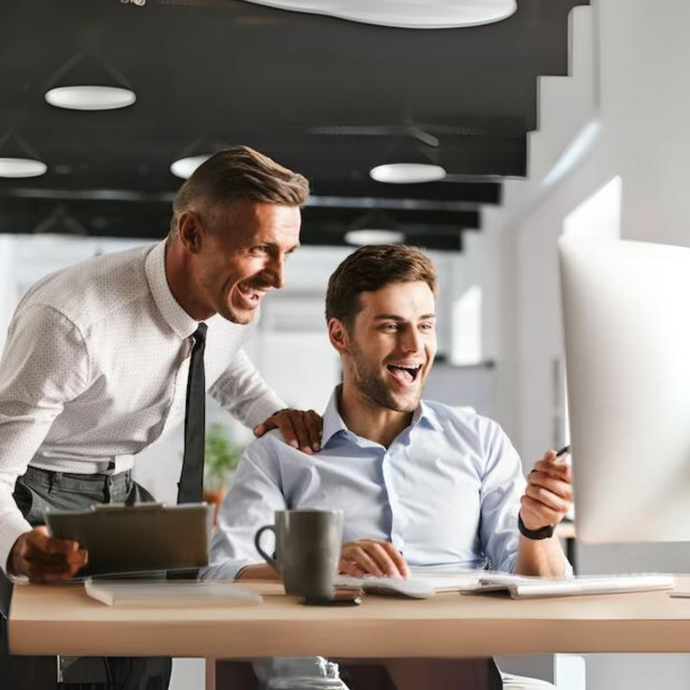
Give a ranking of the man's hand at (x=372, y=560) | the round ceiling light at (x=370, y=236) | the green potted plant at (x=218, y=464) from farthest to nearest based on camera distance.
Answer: the green potted plant at (x=218, y=464) → the round ceiling light at (x=370, y=236) → the man's hand at (x=372, y=560)

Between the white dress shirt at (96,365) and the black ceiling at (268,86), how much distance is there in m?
3.06

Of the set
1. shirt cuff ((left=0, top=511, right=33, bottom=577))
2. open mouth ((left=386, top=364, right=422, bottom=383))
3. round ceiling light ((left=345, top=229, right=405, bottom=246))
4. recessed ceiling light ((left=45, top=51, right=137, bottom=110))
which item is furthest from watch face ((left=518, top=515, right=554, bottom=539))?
round ceiling light ((left=345, top=229, right=405, bottom=246))

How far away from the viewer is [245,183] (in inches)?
96.0

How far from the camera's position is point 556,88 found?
5305mm

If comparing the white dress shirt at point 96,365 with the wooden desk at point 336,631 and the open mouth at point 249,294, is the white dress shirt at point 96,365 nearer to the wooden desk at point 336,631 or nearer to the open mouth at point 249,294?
the open mouth at point 249,294

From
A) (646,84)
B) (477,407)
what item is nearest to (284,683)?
(646,84)

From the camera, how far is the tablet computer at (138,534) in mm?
1363

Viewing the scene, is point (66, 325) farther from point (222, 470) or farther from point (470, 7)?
point (222, 470)

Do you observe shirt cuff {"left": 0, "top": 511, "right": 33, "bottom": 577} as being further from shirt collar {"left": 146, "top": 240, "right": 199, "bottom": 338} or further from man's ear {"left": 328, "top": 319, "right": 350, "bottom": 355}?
man's ear {"left": 328, "top": 319, "right": 350, "bottom": 355}

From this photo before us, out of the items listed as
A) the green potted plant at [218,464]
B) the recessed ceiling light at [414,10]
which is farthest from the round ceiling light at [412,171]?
the green potted plant at [218,464]

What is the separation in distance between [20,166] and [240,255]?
16.5 ft

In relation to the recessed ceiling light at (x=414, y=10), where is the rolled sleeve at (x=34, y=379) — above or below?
below

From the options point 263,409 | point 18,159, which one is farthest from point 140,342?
point 18,159

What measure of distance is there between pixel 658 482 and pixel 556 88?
4.18 metres
